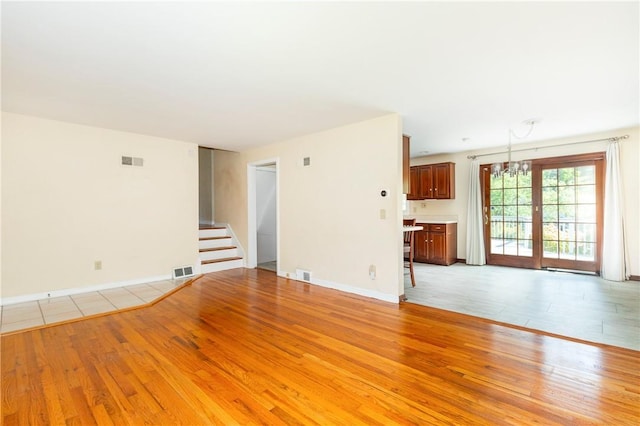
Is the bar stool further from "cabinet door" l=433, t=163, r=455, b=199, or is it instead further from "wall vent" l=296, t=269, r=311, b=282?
"cabinet door" l=433, t=163, r=455, b=199

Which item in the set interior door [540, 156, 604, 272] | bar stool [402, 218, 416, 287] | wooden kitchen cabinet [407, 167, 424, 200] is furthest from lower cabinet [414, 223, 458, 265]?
bar stool [402, 218, 416, 287]

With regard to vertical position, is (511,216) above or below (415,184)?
below

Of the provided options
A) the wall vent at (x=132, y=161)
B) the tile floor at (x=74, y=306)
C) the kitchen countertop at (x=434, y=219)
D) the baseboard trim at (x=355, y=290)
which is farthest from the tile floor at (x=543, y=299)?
the wall vent at (x=132, y=161)

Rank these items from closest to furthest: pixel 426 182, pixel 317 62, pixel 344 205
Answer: pixel 317 62, pixel 344 205, pixel 426 182

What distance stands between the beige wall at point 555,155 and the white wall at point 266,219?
3342 mm

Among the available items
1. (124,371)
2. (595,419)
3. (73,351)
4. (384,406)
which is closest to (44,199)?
(73,351)

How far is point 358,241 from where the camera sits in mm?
4152

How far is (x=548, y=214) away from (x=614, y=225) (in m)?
0.95

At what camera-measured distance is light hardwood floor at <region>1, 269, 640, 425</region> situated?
1696 millimetres

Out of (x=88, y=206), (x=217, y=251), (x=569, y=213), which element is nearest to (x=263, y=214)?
(x=217, y=251)

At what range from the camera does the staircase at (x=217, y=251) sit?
5648 mm

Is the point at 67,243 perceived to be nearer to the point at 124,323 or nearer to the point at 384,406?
the point at 124,323

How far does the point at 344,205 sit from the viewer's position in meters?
4.32

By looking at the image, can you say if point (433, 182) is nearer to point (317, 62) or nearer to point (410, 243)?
point (410, 243)
